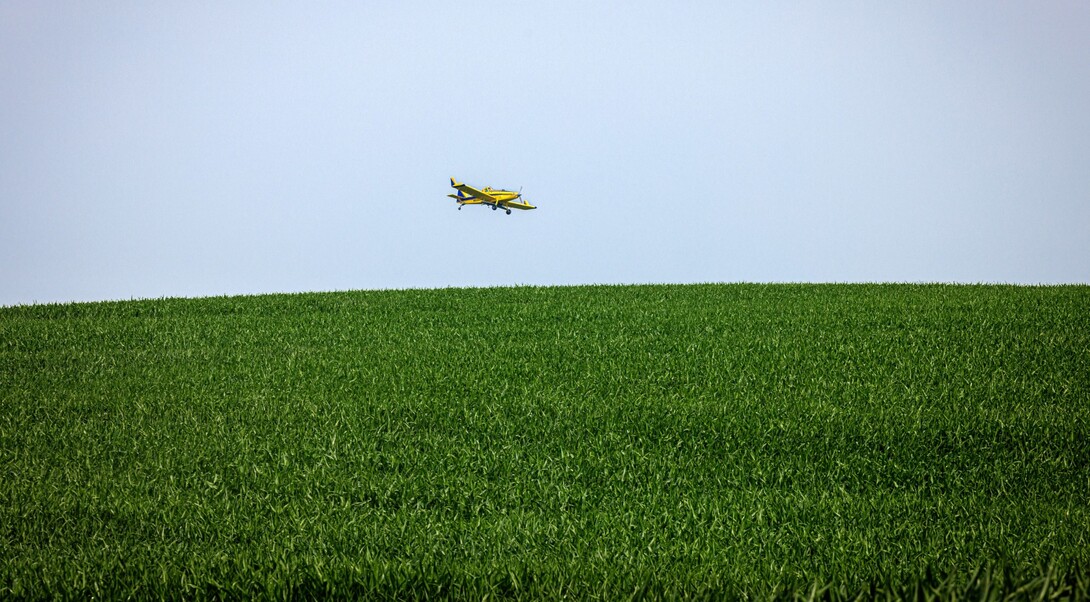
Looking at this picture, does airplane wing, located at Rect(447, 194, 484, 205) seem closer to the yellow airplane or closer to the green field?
the yellow airplane

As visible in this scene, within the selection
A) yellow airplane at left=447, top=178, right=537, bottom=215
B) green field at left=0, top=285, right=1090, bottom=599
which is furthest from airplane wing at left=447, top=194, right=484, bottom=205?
green field at left=0, top=285, right=1090, bottom=599

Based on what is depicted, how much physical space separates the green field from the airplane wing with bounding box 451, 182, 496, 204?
2348 centimetres

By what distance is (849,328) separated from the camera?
557 inches

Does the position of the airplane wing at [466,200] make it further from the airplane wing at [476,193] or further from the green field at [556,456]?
the green field at [556,456]

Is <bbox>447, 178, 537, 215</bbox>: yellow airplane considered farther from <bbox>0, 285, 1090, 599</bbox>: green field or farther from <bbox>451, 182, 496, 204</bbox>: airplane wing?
<bbox>0, 285, 1090, 599</bbox>: green field

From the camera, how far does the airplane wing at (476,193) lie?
38.4 meters

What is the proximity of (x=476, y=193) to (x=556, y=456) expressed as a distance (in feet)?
106

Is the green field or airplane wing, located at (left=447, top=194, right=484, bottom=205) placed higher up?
airplane wing, located at (left=447, top=194, right=484, bottom=205)

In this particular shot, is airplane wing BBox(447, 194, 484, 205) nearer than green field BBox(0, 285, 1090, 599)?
No

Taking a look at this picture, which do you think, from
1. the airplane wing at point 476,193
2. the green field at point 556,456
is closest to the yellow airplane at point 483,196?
the airplane wing at point 476,193

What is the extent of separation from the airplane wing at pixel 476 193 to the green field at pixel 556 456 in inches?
925

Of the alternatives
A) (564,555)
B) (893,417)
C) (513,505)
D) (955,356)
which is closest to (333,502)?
(513,505)

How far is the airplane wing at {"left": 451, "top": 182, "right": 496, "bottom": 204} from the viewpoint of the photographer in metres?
38.4

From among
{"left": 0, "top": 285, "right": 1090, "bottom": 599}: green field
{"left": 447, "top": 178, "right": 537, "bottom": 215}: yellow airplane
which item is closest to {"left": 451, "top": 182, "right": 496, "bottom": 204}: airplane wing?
{"left": 447, "top": 178, "right": 537, "bottom": 215}: yellow airplane
